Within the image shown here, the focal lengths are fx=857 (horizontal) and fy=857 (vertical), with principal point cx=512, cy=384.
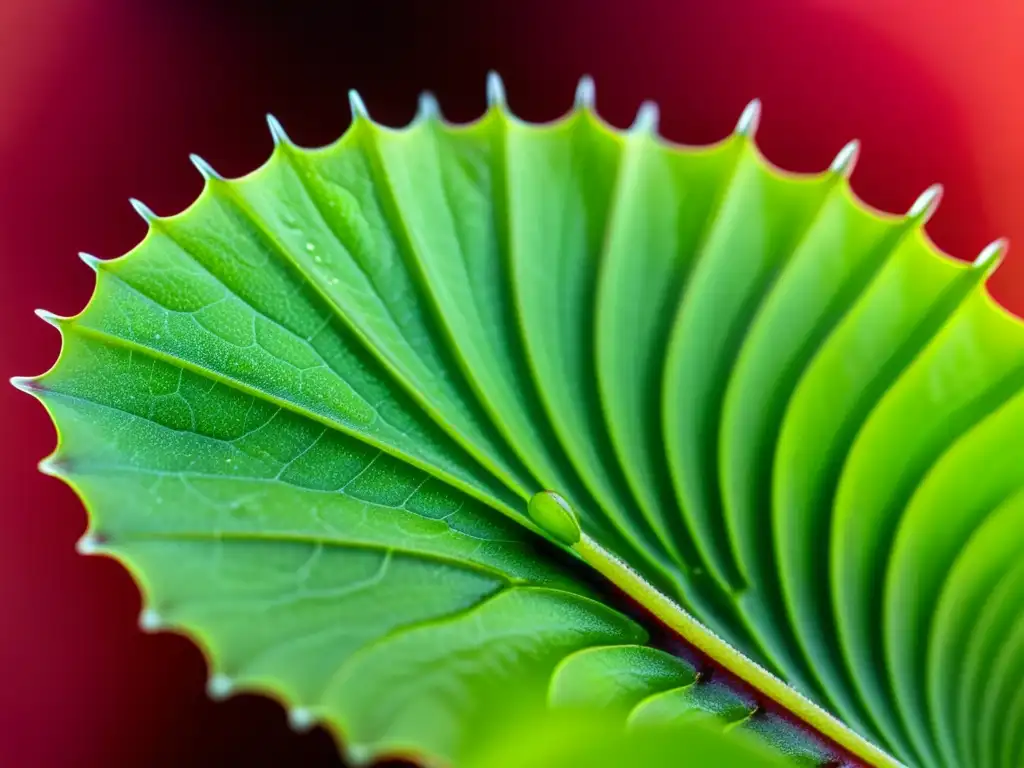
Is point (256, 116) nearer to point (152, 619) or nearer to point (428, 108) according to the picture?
point (428, 108)

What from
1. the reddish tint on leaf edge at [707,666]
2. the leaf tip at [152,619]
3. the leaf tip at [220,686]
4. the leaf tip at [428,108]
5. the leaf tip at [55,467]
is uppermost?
the leaf tip at [428,108]

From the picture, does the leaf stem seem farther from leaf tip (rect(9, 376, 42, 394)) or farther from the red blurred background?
the red blurred background

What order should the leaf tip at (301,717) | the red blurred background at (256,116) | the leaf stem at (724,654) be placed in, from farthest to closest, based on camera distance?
1. the red blurred background at (256,116)
2. the leaf stem at (724,654)
3. the leaf tip at (301,717)

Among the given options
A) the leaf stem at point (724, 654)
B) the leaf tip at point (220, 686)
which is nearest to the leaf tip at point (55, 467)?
the leaf tip at point (220, 686)

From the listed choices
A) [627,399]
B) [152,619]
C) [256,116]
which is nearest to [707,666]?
[627,399]

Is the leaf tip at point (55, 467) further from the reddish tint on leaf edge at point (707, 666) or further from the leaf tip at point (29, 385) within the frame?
the reddish tint on leaf edge at point (707, 666)

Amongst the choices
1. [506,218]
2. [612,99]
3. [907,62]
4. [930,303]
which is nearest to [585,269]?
[506,218]

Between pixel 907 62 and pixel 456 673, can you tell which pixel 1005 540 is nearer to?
pixel 456 673

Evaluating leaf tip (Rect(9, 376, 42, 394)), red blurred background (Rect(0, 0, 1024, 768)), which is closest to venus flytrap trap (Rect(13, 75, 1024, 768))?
leaf tip (Rect(9, 376, 42, 394))
